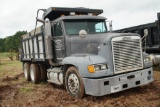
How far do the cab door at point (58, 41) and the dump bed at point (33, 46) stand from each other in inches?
45.2

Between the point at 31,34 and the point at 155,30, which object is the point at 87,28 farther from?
the point at 155,30

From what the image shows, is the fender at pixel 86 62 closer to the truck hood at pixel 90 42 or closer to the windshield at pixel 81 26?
the truck hood at pixel 90 42

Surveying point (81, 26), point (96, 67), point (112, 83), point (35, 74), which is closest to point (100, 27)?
point (81, 26)

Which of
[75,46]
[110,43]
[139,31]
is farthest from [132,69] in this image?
[139,31]

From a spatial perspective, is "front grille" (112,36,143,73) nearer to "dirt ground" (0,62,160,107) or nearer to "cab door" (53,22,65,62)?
"dirt ground" (0,62,160,107)

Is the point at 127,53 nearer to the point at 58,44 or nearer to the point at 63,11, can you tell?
the point at 58,44

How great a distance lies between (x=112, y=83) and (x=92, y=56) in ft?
3.27

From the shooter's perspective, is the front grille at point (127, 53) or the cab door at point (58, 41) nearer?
the front grille at point (127, 53)

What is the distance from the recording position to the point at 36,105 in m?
6.78

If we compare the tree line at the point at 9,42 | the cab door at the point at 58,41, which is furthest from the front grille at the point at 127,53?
the tree line at the point at 9,42

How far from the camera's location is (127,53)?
675cm

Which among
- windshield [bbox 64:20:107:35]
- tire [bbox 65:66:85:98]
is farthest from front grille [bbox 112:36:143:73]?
windshield [bbox 64:20:107:35]

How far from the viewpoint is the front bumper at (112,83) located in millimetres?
6215

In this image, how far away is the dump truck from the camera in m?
6.36
